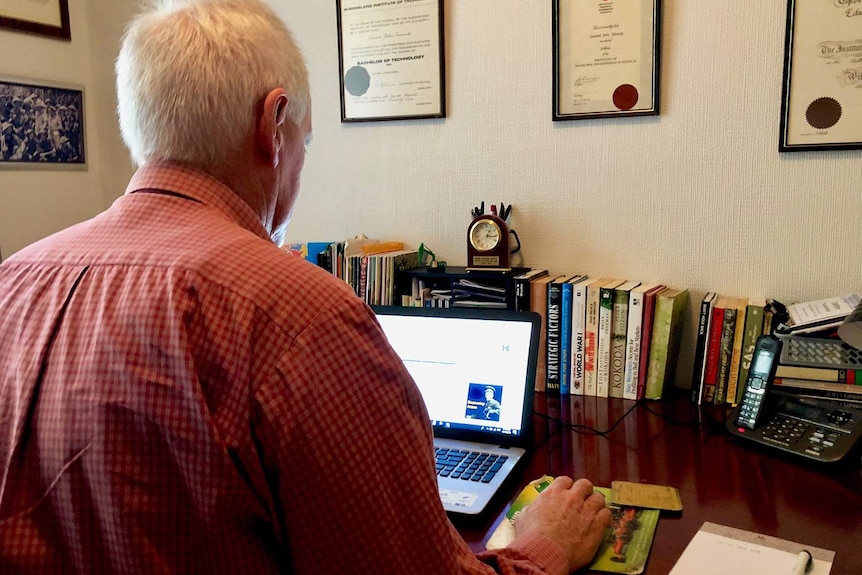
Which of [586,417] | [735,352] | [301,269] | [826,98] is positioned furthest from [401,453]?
[826,98]

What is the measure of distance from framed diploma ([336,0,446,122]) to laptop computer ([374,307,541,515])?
755mm

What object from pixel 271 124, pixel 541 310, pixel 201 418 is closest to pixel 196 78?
pixel 271 124

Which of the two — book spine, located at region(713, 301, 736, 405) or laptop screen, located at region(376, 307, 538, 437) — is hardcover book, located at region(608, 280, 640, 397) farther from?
laptop screen, located at region(376, 307, 538, 437)

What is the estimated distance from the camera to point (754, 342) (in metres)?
1.55

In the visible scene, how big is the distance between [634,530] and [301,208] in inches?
57.7

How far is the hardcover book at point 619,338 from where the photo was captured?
1654 millimetres

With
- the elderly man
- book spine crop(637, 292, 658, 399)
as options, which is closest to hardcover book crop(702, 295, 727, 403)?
book spine crop(637, 292, 658, 399)

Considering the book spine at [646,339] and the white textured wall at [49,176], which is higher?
the white textured wall at [49,176]

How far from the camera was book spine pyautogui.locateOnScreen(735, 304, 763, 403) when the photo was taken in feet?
5.07

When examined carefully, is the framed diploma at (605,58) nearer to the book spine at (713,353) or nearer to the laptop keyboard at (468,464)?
the book spine at (713,353)

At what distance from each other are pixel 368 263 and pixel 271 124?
1.08 m

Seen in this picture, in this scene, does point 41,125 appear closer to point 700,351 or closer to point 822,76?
point 700,351

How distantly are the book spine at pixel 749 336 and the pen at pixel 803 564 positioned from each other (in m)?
0.62

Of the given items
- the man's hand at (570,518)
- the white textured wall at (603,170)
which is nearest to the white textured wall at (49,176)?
the white textured wall at (603,170)
